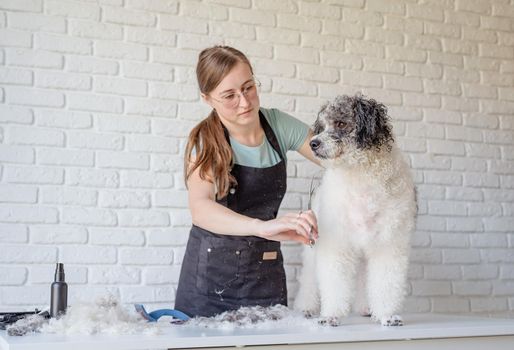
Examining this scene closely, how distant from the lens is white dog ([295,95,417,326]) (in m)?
1.82

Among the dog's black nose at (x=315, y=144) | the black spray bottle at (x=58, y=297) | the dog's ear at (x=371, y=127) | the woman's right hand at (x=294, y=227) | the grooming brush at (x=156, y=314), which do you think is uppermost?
the dog's ear at (x=371, y=127)

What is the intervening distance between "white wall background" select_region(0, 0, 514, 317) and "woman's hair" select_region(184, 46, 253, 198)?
706mm

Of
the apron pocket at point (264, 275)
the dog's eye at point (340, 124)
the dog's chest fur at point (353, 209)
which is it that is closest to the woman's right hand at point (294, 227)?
the dog's chest fur at point (353, 209)

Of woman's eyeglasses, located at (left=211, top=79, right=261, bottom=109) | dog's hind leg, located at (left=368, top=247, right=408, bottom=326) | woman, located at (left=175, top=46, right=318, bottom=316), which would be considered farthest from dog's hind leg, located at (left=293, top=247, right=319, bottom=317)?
woman's eyeglasses, located at (left=211, top=79, right=261, bottom=109)

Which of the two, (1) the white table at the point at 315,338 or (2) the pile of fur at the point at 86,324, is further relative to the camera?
(2) the pile of fur at the point at 86,324

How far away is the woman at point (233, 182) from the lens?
2066 millimetres

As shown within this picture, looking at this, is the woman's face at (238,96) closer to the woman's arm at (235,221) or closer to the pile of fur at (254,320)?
the woman's arm at (235,221)

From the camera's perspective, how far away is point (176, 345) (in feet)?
4.44

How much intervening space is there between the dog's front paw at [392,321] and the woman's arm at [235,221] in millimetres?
315

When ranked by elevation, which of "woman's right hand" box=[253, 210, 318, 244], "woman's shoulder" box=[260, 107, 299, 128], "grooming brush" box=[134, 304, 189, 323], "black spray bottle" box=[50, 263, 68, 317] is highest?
"woman's shoulder" box=[260, 107, 299, 128]

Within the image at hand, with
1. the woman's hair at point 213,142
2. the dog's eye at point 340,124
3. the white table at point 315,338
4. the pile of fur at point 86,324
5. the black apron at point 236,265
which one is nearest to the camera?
the white table at point 315,338

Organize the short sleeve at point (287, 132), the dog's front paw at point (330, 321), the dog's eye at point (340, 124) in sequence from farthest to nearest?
the short sleeve at point (287, 132)
the dog's eye at point (340, 124)
the dog's front paw at point (330, 321)

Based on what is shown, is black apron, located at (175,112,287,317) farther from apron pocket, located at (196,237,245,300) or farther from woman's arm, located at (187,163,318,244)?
woman's arm, located at (187,163,318,244)

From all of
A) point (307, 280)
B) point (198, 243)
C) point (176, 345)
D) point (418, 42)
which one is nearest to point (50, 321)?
point (176, 345)
